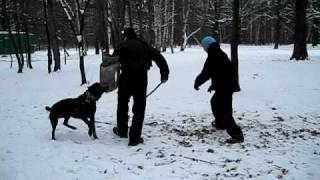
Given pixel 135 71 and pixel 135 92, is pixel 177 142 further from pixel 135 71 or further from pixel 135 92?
pixel 135 71

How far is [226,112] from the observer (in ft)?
24.4

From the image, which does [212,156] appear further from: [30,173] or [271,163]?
[30,173]

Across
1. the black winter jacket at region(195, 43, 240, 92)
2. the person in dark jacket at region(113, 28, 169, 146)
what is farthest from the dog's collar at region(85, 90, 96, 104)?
the black winter jacket at region(195, 43, 240, 92)

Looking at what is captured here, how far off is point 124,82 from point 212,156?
2.08 metres

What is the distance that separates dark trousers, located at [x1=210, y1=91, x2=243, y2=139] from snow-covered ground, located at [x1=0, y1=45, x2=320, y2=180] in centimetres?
25

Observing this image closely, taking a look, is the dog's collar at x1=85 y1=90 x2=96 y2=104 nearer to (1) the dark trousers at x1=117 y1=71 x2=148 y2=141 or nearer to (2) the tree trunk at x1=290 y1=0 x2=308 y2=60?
(1) the dark trousers at x1=117 y1=71 x2=148 y2=141

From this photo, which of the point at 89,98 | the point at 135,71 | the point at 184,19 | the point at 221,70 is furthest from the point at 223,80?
the point at 184,19

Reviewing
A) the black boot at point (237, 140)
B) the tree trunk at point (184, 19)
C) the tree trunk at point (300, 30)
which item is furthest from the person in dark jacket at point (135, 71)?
the tree trunk at point (184, 19)

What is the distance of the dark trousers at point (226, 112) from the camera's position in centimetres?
734

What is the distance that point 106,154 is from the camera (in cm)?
678

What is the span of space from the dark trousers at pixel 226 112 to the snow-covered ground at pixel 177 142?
0.81 ft

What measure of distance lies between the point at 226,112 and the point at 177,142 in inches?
40.2

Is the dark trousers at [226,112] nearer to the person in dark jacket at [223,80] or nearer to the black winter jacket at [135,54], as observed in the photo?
the person in dark jacket at [223,80]

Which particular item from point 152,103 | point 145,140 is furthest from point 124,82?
point 152,103
